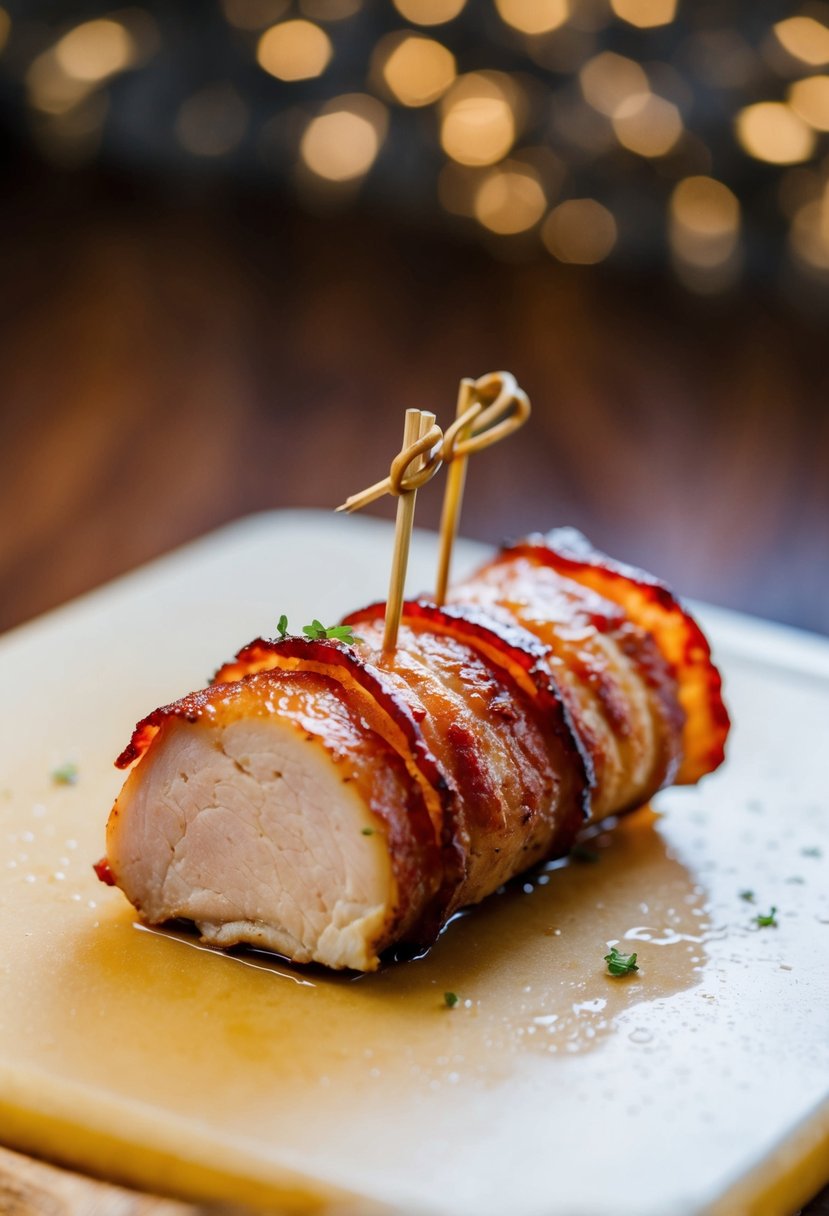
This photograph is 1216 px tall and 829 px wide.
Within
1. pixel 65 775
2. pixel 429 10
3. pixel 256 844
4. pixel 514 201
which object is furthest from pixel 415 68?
pixel 256 844

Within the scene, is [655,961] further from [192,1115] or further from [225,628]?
[225,628]

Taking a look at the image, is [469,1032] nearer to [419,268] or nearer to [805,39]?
[419,268]

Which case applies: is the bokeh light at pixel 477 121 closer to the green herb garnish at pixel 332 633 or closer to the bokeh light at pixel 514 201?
the bokeh light at pixel 514 201

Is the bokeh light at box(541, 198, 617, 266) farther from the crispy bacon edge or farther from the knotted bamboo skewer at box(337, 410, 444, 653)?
the knotted bamboo skewer at box(337, 410, 444, 653)

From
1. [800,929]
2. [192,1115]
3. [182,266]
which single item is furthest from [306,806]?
[182,266]

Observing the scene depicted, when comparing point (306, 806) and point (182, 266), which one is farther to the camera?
point (182, 266)

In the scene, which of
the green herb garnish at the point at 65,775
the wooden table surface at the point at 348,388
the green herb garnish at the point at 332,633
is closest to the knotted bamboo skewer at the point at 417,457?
the green herb garnish at the point at 332,633
